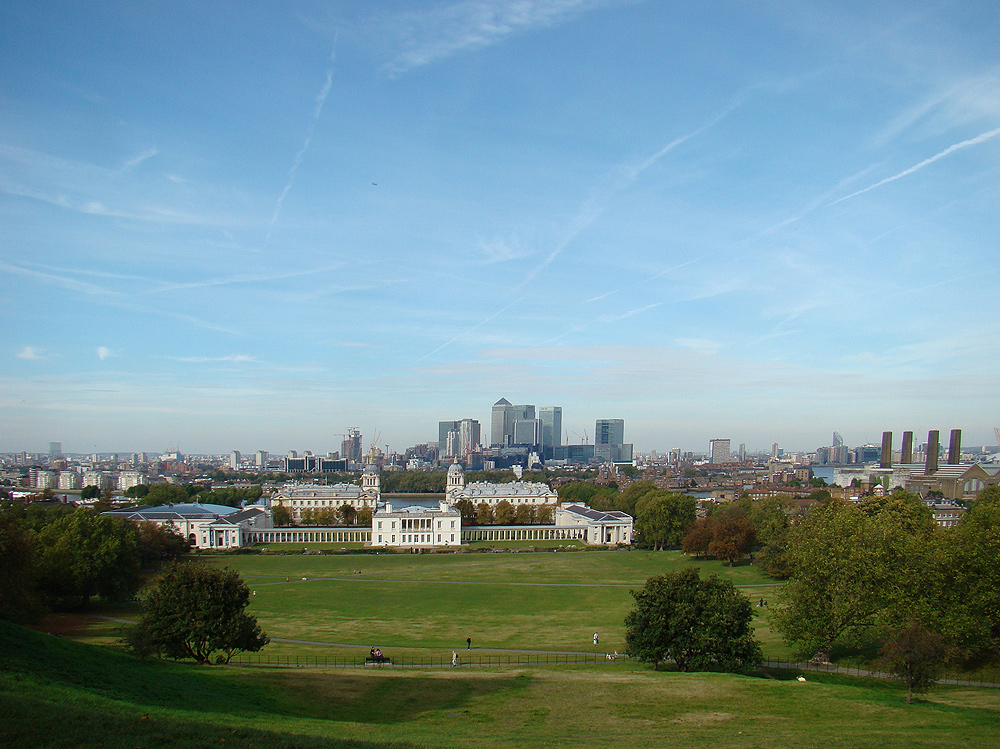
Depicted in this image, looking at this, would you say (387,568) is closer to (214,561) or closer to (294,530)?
(214,561)

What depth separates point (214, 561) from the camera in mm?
64938

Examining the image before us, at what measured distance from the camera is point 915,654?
71.2ft

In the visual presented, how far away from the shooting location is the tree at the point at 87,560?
4009 centimetres

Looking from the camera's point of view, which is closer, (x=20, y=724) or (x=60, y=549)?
(x=20, y=724)

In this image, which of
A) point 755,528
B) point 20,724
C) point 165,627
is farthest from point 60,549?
point 755,528

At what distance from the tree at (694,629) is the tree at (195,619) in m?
14.3

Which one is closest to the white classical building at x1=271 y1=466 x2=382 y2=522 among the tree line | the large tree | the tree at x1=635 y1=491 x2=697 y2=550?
the tree at x1=635 y1=491 x2=697 y2=550

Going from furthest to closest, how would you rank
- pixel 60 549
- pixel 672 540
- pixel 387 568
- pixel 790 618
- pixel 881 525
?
pixel 672 540 → pixel 387 568 → pixel 60 549 → pixel 881 525 → pixel 790 618

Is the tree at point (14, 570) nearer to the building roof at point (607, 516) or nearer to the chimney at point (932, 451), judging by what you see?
the building roof at point (607, 516)

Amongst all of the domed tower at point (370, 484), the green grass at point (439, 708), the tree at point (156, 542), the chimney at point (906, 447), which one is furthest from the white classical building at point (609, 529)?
the chimney at point (906, 447)

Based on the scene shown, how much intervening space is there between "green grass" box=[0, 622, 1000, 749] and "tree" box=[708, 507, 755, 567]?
34821 millimetres

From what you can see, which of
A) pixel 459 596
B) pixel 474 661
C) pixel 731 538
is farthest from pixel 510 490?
pixel 474 661

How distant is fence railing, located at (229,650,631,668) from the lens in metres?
27.4

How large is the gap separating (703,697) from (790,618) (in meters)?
10.2
